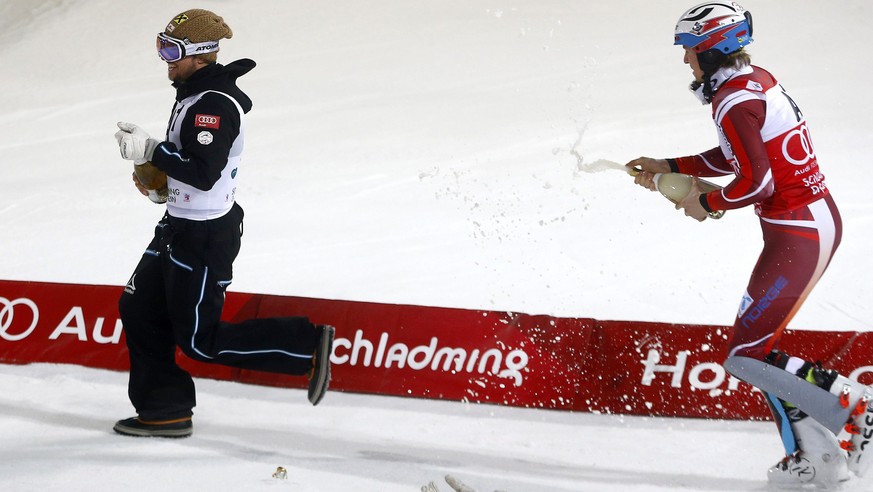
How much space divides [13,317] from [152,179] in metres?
1.35

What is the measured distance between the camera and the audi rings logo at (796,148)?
10.9 feet

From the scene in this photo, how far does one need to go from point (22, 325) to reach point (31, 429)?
833 millimetres

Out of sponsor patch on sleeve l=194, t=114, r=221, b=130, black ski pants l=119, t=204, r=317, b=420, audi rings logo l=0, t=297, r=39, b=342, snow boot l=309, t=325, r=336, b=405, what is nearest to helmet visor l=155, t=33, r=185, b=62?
sponsor patch on sleeve l=194, t=114, r=221, b=130

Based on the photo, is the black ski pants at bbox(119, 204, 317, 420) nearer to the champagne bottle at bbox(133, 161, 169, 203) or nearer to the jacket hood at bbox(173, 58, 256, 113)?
the champagne bottle at bbox(133, 161, 169, 203)

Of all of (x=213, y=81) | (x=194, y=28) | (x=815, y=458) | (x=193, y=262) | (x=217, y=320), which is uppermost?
(x=194, y=28)

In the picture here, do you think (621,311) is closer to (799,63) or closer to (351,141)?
(351,141)

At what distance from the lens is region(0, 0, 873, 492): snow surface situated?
3746 millimetres

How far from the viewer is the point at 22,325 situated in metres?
4.52

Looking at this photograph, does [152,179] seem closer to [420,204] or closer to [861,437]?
[861,437]

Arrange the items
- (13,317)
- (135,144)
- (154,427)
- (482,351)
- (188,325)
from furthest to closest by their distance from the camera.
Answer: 1. (13,317)
2. (482,351)
3. (154,427)
4. (188,325)
5. (135,144)

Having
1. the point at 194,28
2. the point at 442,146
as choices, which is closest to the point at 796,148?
the point at 194,28

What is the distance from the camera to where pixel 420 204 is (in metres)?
7.56

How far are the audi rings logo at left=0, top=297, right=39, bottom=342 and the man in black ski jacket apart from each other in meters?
0.96

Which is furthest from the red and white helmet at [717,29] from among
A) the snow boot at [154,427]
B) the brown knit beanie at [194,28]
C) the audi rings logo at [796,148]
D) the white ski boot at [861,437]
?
the snow boot at [154,427]
